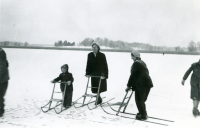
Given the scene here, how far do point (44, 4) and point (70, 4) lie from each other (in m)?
0.72

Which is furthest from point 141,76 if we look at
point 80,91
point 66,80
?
point 80,91

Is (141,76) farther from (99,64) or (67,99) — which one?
(67,99)

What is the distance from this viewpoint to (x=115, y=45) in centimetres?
557

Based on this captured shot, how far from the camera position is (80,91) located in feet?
17.3

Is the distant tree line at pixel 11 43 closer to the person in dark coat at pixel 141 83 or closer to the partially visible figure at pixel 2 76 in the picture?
the partially visible figure at pixel 2 76

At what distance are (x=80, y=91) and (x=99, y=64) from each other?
127 centimetres

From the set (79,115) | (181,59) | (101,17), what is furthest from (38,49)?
(181,59)

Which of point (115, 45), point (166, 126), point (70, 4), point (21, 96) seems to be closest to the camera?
point (166, 126)

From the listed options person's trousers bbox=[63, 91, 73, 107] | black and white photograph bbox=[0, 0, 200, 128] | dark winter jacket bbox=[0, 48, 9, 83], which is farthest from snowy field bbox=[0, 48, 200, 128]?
dark winter jacket bbox=[0, 48, 9, 83]

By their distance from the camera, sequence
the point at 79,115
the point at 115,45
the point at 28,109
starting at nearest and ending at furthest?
the point at 79,115
the point at 28,109
the point at 115,45

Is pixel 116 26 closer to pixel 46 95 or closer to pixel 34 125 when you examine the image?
pixel 46 95

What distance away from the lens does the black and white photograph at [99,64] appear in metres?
3.29

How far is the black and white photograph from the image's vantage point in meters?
3.29

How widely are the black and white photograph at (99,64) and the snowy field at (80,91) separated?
0.02m
